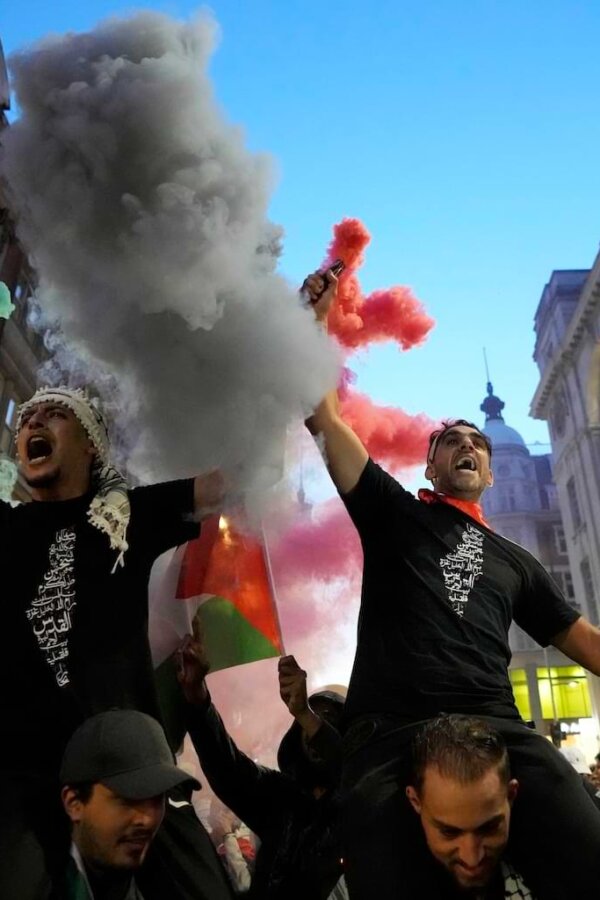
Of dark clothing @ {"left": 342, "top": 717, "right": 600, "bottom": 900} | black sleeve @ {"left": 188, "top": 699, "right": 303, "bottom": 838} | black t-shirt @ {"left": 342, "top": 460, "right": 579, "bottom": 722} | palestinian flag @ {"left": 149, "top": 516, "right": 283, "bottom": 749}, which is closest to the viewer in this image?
dark clothing @ {"left": 342, "top": 717, "right": 600, "bottom": 900}

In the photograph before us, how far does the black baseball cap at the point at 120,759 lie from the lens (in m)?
1.93

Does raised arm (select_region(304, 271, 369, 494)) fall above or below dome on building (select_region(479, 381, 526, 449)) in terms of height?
below

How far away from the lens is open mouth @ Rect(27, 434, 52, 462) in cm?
261

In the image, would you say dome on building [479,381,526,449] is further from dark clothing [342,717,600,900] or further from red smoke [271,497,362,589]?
dark clothing [342,717,600,900]

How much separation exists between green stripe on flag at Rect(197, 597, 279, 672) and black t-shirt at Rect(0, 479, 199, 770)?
3.31 ft

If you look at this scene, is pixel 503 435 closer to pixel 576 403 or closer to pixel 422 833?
pixel 576 403

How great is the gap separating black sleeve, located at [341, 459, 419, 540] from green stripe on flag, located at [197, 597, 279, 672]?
43.0 inches

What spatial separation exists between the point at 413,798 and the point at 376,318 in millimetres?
3212

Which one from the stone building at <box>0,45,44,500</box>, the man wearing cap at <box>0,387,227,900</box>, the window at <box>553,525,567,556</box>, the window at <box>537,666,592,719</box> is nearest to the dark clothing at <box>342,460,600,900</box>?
the man wearing cap at <box>0,387,227,900</box>

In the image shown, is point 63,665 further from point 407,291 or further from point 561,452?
point 561,452

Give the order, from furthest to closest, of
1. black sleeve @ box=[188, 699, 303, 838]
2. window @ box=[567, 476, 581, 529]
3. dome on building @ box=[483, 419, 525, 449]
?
dome on building @ box=[483, 419, 525, 449], window @ box=[567, 476, 581, 529], black sleeve @ box=[188, 699, 303, 838]

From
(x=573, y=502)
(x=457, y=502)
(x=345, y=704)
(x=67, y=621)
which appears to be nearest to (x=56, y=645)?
(x=67, y=621)

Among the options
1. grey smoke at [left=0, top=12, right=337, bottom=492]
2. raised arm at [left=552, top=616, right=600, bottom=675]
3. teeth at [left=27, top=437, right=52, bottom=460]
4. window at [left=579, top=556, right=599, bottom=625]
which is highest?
window at [left=579, top=556, right=599, bottom=625]

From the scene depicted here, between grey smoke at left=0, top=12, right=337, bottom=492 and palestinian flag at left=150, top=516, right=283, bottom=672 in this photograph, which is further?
palestinian flag at left=150, top=516, right=283, bottom=672
